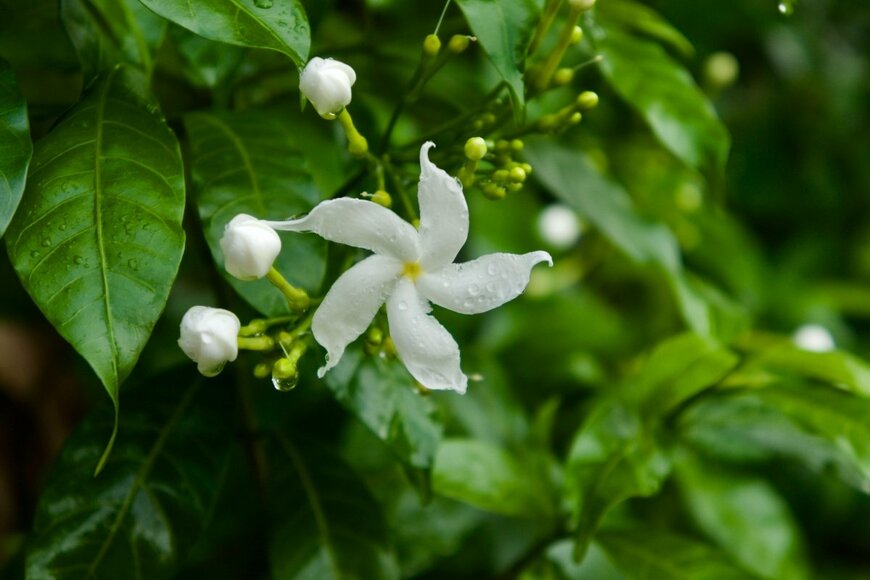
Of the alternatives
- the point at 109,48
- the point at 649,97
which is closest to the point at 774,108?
the point at 649,97

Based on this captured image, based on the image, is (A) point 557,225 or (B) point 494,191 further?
(A) point 557,225

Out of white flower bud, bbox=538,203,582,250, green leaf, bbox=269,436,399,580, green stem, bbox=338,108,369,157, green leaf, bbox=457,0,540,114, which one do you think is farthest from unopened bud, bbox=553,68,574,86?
white flower bud, bbox=538,203,582,250

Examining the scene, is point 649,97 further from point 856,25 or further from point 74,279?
point 856,25

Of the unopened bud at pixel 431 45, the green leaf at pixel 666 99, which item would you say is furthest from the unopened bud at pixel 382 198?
the green leaf at pixel 666 99

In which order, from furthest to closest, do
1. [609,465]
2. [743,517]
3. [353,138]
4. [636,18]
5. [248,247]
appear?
[743,517]
[636,18]
[609,465]
[353,138]
[248,247]

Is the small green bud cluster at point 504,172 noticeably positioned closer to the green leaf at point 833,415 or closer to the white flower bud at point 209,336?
the white flower bud at point 209,336

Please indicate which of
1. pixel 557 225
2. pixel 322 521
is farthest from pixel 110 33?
pixel 557 225

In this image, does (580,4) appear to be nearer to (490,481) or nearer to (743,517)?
(490,481)
